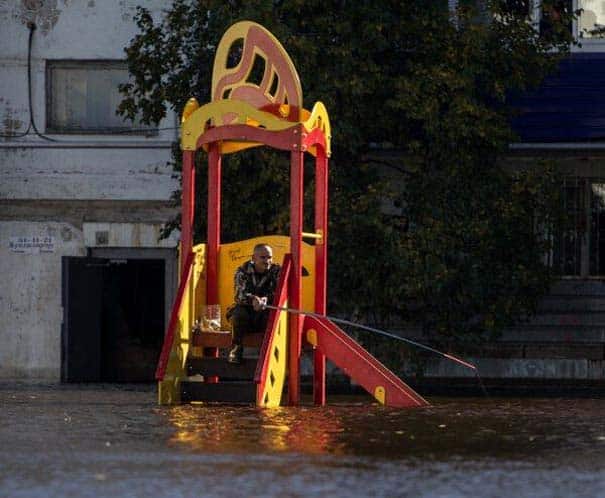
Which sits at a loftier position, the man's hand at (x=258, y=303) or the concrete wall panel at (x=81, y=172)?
the concrete wall panel at (x=81, y=172)

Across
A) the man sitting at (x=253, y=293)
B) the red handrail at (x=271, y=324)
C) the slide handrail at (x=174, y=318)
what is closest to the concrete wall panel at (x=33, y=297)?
the slide handrail at (x=174, y=318)

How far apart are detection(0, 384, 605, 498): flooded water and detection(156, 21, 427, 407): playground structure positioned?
17.6 inches

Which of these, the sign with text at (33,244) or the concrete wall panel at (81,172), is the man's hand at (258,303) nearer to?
the concrete wall panel at (81,172)

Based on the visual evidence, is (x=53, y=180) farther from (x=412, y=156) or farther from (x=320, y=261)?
(x=320, y=261)

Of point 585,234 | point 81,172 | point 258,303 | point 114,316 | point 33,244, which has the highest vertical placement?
point 81,172

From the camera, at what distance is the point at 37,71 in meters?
30.7

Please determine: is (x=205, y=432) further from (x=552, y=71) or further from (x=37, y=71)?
(x=37, y=71)

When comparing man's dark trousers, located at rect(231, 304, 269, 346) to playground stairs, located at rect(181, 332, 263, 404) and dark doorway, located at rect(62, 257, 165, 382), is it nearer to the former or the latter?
playground stairs, located at rect(181, 332, 263, 404)

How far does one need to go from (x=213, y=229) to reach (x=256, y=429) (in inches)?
230

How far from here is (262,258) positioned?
19859 millimetres

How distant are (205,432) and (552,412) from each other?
5350 millimetres

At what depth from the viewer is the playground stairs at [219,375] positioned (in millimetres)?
18906

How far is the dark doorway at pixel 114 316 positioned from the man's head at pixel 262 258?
403 inches

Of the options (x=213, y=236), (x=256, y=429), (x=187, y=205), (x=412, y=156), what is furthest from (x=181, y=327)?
(x=412, y=156)
